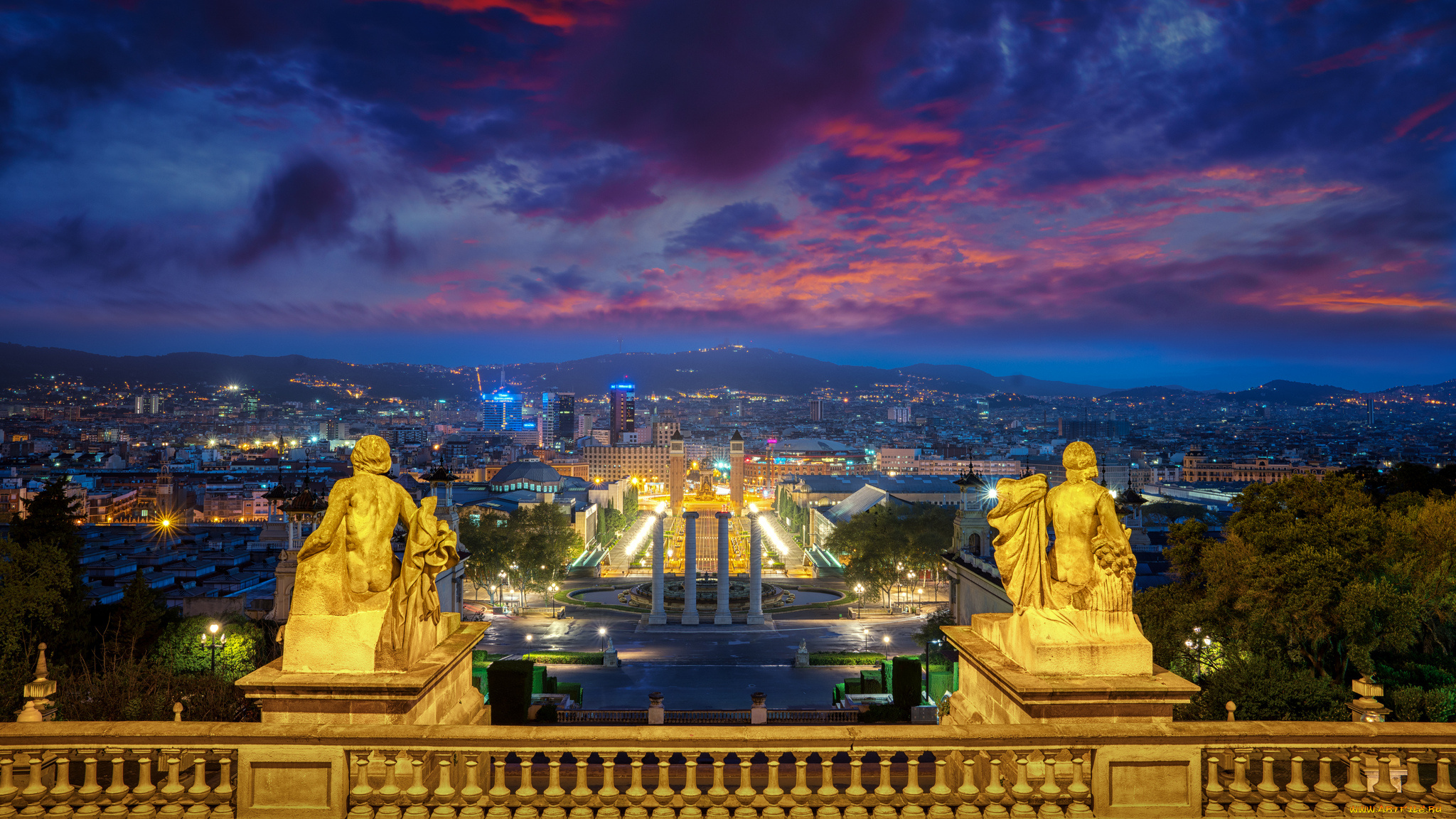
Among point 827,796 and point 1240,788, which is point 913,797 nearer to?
point 827,796

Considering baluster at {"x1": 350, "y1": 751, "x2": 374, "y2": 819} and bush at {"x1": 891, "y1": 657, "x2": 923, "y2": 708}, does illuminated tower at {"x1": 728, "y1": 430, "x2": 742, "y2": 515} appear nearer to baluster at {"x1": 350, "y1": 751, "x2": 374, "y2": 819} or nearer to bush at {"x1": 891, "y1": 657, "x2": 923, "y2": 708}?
bush at {"x1": 891, "y1": 657, "x2": 923, "y2": 708}

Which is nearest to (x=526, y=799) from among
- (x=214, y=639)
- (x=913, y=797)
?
(x=913, y=797)

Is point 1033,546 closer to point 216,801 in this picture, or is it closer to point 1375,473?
point 216,801

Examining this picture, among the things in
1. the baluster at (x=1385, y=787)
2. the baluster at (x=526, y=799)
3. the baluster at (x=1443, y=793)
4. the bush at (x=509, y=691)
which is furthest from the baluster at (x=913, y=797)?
the bush at (x=509, y=691)

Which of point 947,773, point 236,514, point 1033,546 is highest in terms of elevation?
point 1033,546

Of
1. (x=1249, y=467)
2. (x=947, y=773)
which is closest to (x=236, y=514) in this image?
(x=947, y=773)
